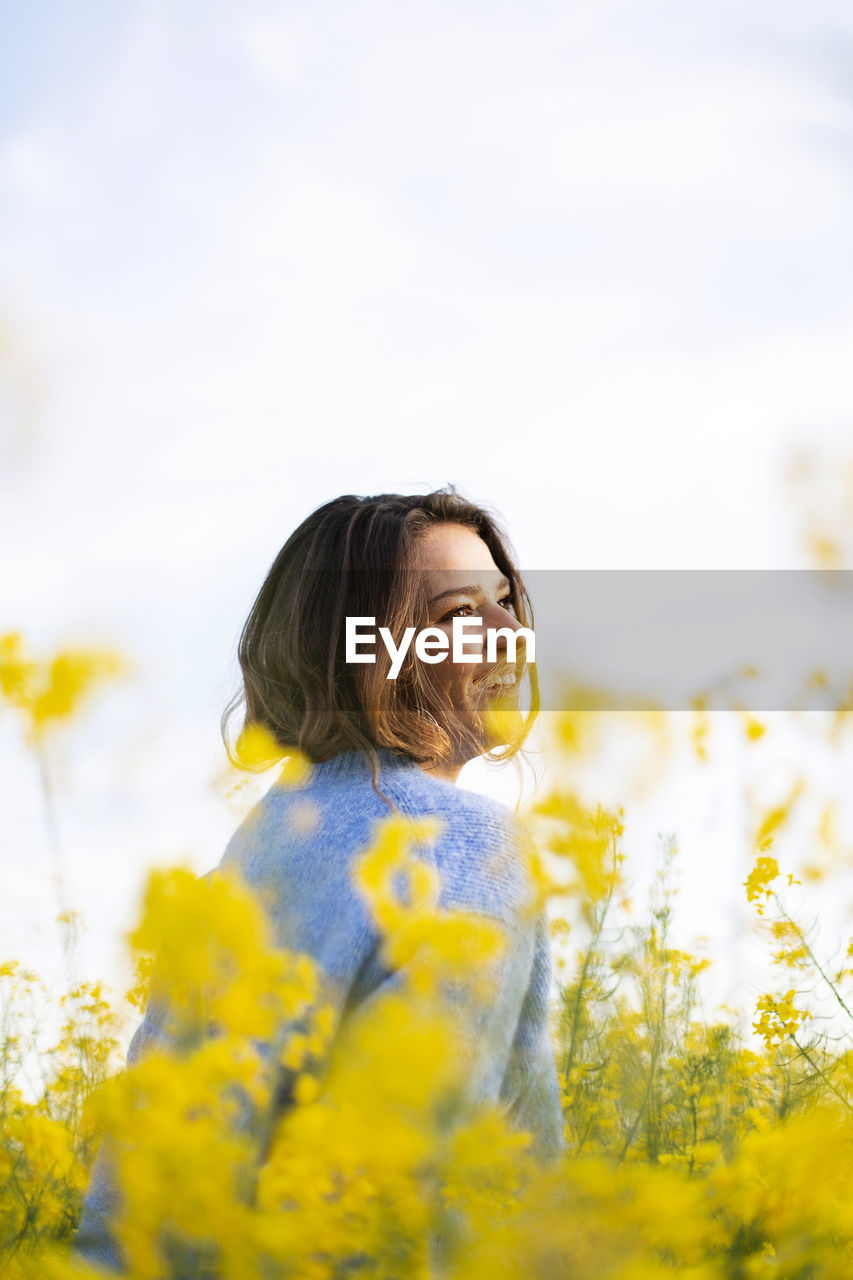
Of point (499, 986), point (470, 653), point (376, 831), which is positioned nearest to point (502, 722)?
point (470, 653)

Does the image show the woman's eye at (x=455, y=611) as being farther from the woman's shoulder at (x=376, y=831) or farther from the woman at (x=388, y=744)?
the woman's shoulder at (x=376, y=831)

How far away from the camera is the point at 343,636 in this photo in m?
1.36

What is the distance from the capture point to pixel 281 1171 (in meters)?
0.62

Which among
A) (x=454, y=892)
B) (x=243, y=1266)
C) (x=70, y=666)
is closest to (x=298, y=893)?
(x=454, y=892)

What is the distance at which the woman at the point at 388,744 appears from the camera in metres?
0.88

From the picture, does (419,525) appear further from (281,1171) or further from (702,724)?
(281,1171)

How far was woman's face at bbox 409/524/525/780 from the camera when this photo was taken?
1320 mm

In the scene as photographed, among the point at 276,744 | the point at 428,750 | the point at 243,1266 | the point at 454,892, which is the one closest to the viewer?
the point at 243,1266

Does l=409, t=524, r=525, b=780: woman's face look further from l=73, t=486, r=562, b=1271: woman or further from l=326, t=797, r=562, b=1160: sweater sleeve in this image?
l=326, t=797, r=562, b=1160: sweater sleeve

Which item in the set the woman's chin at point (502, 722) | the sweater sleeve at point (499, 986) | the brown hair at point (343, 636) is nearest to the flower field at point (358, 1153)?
the sweater sleeve at point (499, 986)

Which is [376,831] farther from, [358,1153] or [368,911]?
[358,1153]

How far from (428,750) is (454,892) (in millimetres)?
371

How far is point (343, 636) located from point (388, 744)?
218 mm

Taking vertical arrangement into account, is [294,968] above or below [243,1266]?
above
